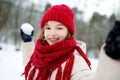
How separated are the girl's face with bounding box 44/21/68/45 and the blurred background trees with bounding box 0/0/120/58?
443 inches

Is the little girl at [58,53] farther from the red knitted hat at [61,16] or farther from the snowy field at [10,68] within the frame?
the snowy field at [10,68]

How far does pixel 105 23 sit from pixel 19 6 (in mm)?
4791

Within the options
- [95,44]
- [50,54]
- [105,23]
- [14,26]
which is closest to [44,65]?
[50,54]

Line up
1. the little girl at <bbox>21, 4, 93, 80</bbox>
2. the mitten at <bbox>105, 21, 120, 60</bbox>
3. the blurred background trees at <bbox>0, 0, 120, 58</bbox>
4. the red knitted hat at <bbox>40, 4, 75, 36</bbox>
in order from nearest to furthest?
the mitten at <bbox>105, 21, 120, 60</bbox>
the little girl at <bbox>21, 4, 93, 80</bbox>
the red knitted hat at <bbox>40, 4, 75, 36</bbox>
the blurred background trees at <bbox>0, 0, 120, 58</bbox>

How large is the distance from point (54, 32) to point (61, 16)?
0.13m

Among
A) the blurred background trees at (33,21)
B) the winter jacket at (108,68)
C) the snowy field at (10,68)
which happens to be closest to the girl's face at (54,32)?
the winter jacket at (108,68)

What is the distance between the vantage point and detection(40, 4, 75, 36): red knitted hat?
6.86 feet

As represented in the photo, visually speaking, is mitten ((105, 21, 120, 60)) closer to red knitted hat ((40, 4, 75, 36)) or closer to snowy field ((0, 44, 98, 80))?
red knitted hat ((40, 4, 75, 36))

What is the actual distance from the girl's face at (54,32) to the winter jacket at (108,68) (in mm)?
621

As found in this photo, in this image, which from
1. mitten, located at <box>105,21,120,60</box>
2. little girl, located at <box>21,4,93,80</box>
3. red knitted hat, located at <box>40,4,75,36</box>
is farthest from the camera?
red knitted hat, located at <box>40,4,75,36</box>

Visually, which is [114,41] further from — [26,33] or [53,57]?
[26,33]

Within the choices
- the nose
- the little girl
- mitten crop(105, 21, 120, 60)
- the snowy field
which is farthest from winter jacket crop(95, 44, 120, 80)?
the snowy field

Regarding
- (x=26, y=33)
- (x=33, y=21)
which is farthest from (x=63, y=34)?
(x=33, y=21)

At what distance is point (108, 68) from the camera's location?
1412 mm
